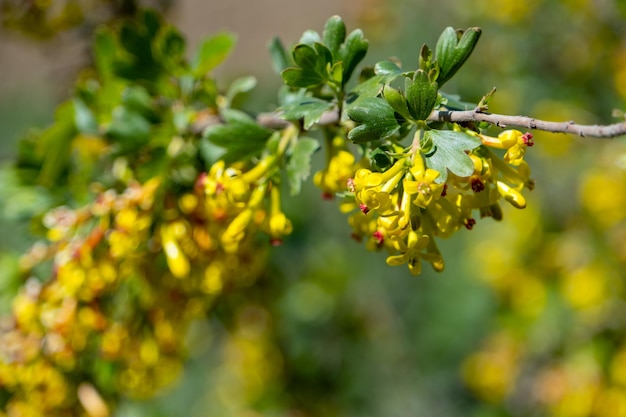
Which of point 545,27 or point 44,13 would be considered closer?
point 44,13

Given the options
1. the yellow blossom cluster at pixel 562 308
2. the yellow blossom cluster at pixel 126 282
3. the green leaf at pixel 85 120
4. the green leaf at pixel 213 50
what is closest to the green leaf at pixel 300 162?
the yellow blossom cluster at pixel 126 282

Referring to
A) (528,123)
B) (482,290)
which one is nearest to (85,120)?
(528,123)

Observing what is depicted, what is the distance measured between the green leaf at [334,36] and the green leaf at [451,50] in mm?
138

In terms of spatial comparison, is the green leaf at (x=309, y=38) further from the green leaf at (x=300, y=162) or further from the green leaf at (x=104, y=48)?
the green leaf at (x=104, y=48)

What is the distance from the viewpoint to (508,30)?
6.61ft

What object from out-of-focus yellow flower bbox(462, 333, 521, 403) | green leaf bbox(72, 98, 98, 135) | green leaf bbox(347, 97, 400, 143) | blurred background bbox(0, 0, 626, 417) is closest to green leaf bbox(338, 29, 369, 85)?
green leaf bbox(347, 97, 400, 143)

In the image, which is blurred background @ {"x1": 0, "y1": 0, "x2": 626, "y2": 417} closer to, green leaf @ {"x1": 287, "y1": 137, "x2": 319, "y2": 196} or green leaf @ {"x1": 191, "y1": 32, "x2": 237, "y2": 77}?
green leaf @ {"x1": 191, "y1": 32, "x2": 237, "y2": 77}

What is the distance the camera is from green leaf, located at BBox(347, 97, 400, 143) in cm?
66

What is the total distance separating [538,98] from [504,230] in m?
0.70

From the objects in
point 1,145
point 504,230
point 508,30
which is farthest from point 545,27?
point 1,145

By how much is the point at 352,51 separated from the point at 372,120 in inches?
5.6

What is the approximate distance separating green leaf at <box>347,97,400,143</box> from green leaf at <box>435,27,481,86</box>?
7 cm

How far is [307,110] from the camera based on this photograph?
75 centimetres

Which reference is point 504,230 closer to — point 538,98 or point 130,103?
point 538,98
